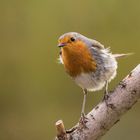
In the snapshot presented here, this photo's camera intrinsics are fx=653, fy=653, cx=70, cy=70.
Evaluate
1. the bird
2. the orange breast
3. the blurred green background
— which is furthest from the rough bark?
the blurred green background

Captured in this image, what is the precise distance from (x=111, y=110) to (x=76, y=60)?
24.2 inches

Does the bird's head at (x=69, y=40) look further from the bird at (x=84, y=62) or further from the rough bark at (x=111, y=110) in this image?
the rough bark at (x=111, y=110)

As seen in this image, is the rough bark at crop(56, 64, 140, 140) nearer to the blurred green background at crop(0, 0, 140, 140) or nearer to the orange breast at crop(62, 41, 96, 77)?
the orange breast at crop(62, 41, 96, 77)

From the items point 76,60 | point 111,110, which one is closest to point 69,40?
point 76,60

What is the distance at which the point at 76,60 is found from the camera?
4.29 m

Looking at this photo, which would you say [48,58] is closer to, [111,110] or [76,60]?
[76,60]

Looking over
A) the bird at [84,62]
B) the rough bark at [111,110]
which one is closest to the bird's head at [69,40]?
the bird at [84,62]

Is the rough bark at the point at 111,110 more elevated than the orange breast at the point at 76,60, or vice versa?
the orange breast at the point at 76,60

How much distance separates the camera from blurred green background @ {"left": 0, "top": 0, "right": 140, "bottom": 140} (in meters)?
7.32

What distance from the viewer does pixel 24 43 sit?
764cm

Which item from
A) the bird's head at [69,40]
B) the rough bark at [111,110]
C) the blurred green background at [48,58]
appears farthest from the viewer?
the blurred green background at [48,58]

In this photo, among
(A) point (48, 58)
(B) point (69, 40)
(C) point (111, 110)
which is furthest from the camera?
(A) point (48, 58)

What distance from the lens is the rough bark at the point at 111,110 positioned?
147 inches

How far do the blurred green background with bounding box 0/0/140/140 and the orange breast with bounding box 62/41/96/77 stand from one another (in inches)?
111
